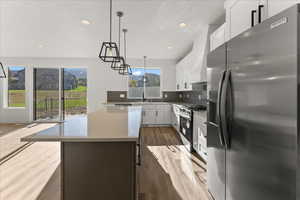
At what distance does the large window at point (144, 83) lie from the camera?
6367mm

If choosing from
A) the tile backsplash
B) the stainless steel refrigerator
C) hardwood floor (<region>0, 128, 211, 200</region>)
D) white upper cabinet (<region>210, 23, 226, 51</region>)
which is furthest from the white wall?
the stainless steel refrigerator

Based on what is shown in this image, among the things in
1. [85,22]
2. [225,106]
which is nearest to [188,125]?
[225,106]

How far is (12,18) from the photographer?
3197mm

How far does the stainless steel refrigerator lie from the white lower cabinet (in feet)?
13.7

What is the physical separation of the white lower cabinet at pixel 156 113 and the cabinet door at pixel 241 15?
4.05 meters

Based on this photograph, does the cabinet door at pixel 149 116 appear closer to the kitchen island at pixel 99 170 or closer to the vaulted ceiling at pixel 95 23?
the vaulted ceiling at pixel 95 23

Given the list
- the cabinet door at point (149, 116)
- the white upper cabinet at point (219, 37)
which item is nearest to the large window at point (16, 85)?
the cabinet door at point (149, 116)

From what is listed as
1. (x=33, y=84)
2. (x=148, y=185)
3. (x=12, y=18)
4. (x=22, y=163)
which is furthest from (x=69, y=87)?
(x=148, y=185)

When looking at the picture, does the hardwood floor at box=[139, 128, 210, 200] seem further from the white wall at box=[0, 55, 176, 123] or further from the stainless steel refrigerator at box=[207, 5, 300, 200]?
the white wall at box=[0, 55, 176, 123]

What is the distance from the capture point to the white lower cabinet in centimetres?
569

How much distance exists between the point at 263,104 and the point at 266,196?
0.54 metres

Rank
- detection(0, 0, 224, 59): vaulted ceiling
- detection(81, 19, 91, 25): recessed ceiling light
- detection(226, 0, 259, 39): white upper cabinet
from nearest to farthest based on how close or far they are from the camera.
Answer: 1. detection(226, 0, 259, 39): white upper cabinet
2. detection(0, 0, 224, 59): vaulted ceiling
3. detection(81, 19, 91, 25): recessed ceiling light

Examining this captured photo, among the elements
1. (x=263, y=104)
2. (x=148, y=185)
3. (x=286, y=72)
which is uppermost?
(x=286, y=72)

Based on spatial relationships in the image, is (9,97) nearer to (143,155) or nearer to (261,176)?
(143,155)
